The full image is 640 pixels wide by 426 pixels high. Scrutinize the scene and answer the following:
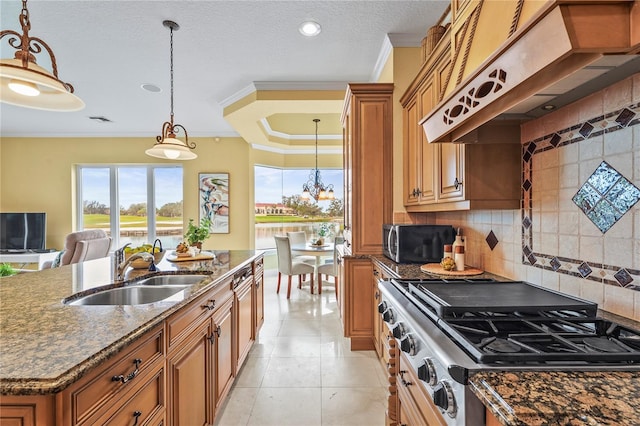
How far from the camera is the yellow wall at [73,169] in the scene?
221 inches

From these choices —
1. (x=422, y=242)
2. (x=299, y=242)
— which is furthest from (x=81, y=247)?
(x=422, y=242)

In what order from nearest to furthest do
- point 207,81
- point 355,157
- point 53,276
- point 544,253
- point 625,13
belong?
point 625,13
point 544,253
point 53,276
point 355,157
point 207,81

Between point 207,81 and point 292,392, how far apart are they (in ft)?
11.2

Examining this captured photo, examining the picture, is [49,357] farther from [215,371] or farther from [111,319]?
[215,371]

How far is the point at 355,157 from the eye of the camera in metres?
2.80

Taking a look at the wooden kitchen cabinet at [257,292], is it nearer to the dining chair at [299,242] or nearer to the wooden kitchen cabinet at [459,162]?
the wooden kitchen cabinet at [459,162]

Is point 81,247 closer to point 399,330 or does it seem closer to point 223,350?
point 223,350

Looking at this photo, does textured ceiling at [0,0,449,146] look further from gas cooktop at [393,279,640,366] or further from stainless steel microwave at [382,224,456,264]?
gas cooktop at [393,279,640,366]

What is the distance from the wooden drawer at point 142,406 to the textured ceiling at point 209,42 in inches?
101

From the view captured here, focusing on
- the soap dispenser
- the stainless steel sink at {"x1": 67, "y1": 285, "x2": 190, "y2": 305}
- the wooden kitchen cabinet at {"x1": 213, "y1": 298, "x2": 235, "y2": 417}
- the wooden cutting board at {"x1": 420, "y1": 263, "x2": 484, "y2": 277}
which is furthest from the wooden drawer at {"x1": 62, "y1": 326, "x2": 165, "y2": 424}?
the soap dispenser

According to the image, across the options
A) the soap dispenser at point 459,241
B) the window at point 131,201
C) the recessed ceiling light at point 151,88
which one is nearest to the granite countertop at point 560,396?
the soap dispenser at point 459,241

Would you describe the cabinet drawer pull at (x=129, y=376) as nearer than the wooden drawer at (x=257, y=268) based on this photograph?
Yes

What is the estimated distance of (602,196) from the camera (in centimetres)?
113

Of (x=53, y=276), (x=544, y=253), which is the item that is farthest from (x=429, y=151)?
(x=53, y=276)
